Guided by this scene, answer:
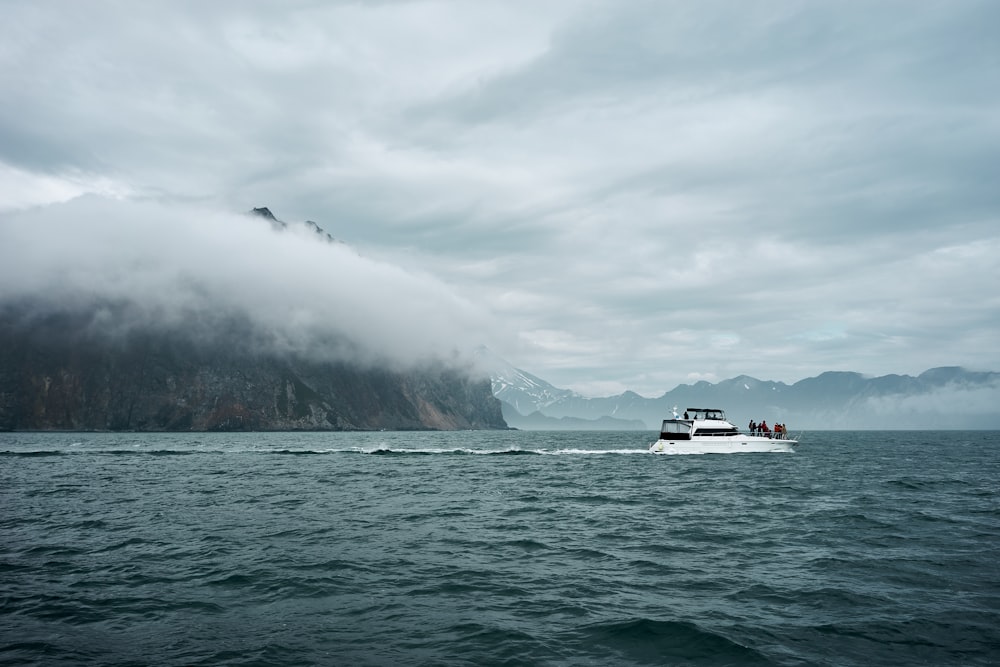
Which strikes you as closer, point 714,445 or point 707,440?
point 707,440

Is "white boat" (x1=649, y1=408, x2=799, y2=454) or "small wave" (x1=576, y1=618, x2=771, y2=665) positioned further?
"white boat" (x1=649, y1=408, x2=799, y2=454)

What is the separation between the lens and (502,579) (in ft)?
68.3

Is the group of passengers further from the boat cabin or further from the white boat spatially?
the boat cabin

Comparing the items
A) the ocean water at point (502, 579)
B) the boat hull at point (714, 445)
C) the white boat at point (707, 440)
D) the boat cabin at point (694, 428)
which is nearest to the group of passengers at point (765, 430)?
the white boat at point (707, 440)

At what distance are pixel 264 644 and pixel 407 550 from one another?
35.6ft

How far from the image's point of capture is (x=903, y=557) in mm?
23719

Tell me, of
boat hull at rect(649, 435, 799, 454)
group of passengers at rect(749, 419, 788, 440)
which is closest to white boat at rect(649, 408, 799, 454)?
boat hull at rect(649, 435, 799, 454)

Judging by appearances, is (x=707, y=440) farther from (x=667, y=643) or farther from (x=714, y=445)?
(x=667, y=643)

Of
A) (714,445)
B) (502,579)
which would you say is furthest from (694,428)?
(502,579)

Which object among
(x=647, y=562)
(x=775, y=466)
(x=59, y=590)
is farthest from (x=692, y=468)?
(x=59, y=590)

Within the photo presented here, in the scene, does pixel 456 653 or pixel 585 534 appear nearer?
pixel 456 653

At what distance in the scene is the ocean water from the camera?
1445cm

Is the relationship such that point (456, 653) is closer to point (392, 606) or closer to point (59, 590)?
point (392, 606)

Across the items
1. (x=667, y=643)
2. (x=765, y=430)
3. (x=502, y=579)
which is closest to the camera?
(x=667, y=643)
